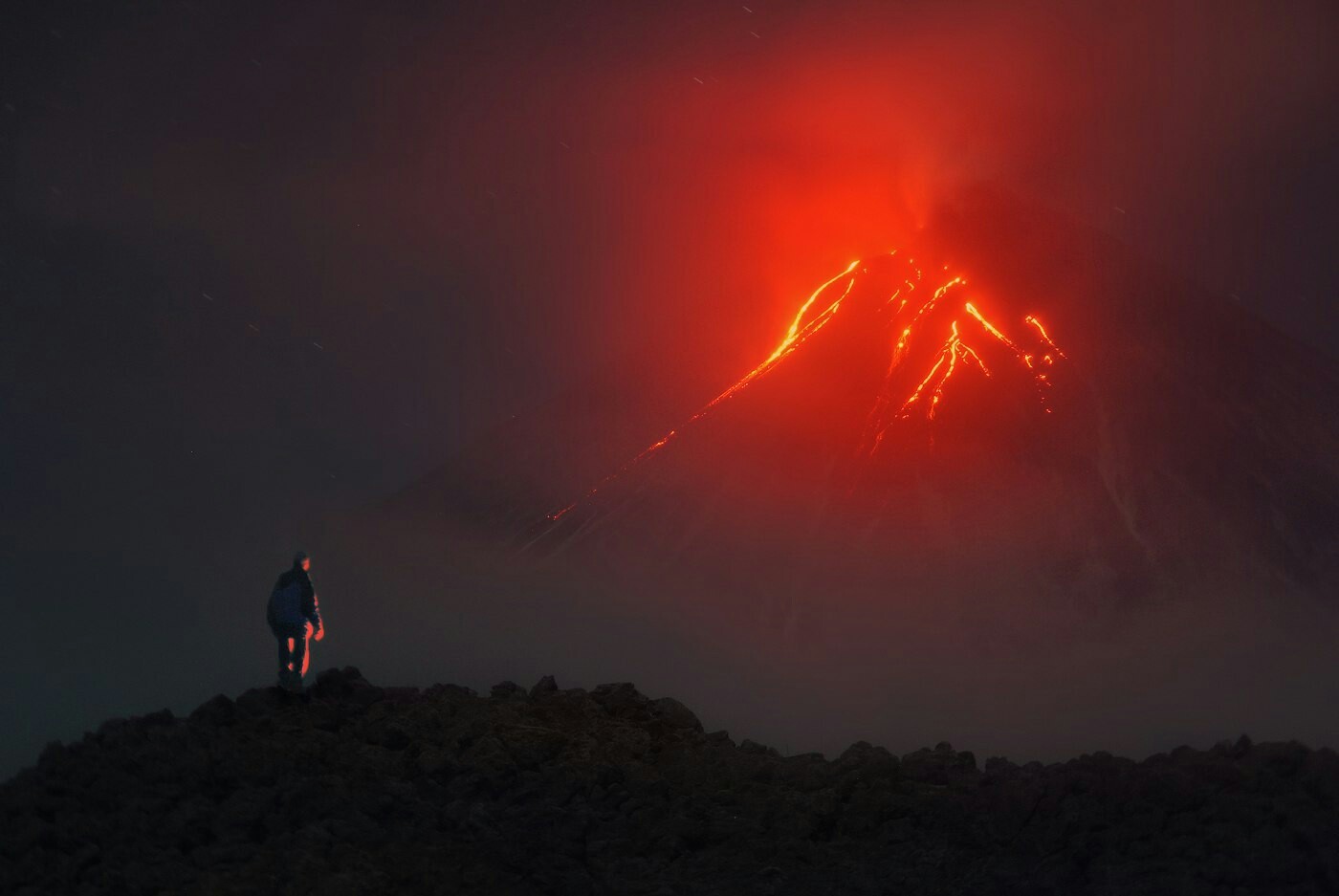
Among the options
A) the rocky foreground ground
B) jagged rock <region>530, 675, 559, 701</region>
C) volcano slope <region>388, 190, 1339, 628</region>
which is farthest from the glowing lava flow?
the rocky foreground ground

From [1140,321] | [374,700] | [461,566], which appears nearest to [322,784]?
[374,700]

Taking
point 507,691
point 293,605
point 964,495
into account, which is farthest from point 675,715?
point 964,495

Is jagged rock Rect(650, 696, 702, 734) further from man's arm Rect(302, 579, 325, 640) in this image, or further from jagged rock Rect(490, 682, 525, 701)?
man's arm Rect(302, 579, 325, 640)

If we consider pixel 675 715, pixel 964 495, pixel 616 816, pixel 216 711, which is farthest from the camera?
pixel 964 495

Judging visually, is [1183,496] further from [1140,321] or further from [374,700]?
[374,700]

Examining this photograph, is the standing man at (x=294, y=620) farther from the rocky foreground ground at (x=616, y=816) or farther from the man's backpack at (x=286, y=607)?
the rocky foreground ground at (x=616, y=816)

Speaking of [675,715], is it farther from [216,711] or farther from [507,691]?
[216,711]

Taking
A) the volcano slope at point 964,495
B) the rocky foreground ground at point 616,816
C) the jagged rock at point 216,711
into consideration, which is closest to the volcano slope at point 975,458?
the volcano slope at point 964,495
